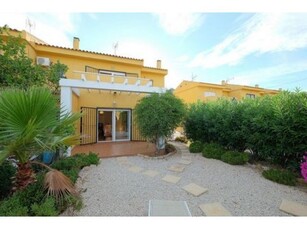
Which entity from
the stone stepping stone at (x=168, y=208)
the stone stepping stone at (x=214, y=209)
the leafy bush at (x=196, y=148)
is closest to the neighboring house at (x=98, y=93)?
the leafy bush at (x=196, y=148)

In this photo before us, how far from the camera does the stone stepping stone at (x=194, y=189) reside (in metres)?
4.49

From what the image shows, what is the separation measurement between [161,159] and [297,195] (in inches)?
191

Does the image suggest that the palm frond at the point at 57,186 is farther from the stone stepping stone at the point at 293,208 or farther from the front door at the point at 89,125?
the front door at the point at 89,125


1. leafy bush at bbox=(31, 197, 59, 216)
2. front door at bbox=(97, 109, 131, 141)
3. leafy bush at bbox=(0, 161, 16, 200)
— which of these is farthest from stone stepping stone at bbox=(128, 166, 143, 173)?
front door at bbox=(97, 109, 131, 141)

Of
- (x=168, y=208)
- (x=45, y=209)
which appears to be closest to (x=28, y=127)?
(x=45, y=209)

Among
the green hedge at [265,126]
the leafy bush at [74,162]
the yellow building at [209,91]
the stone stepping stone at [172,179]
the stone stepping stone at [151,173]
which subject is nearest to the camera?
the green hedge at [265,126]

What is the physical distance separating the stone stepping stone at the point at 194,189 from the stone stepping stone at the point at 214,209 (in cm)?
59

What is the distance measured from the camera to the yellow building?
23047 mm

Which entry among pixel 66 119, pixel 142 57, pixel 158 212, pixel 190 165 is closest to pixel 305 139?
pixel 190 165

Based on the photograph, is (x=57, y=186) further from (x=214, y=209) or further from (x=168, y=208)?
(x=214, y=209)

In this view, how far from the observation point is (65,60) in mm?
12898

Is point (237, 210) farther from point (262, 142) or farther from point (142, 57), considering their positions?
point (142, 57)

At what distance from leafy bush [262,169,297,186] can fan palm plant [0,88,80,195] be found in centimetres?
577

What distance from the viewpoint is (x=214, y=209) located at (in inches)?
145
